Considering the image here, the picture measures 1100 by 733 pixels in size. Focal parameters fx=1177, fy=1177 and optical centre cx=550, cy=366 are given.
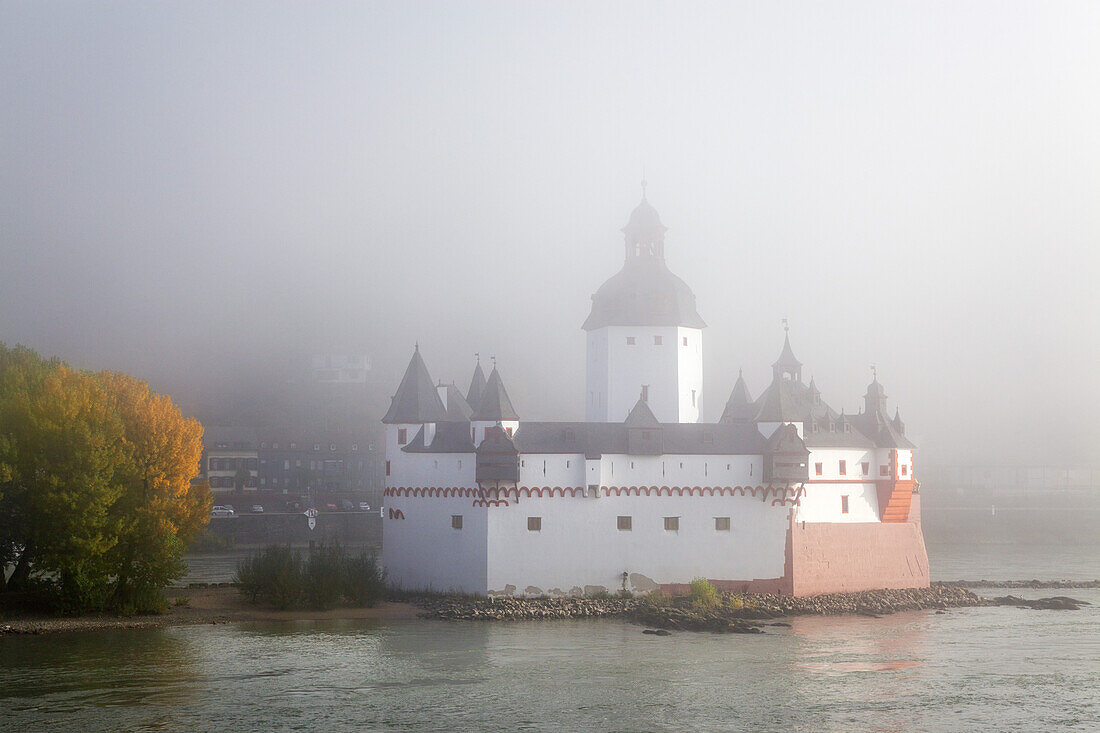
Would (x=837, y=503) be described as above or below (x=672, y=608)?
above

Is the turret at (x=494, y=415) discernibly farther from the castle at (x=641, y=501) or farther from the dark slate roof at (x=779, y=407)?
the dark slate roof at (x=779, y=407)

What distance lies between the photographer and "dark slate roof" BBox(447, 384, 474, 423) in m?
51.3

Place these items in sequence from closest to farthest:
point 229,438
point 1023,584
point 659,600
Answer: point 659,600 < point 1023,584 < point 229,438

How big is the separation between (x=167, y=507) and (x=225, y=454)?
235 ft

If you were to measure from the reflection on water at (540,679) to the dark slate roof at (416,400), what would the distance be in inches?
406

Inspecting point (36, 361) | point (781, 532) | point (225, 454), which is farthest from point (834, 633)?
point (225, 454)

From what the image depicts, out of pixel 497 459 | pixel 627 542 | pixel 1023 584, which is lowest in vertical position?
pixel 1023 584

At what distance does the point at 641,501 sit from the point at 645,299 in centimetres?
1246

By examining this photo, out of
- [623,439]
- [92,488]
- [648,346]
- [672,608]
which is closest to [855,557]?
[672,608]

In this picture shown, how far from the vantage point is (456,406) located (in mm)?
52000

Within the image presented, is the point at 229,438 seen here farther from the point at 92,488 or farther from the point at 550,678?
the point at 550,678

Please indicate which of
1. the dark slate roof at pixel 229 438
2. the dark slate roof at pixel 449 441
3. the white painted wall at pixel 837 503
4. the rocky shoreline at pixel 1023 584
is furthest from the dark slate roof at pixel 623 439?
the dark slate roof at pixel 229 438

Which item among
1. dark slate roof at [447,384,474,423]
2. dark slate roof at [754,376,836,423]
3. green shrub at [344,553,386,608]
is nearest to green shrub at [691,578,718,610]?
dark slate roof at [754,376,836,423]

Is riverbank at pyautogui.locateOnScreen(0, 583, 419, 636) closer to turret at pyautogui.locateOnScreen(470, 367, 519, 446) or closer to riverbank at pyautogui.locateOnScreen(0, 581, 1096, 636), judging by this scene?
riverbank at pyautogui.locateOnScreen(0, 581, 1096, 636)
